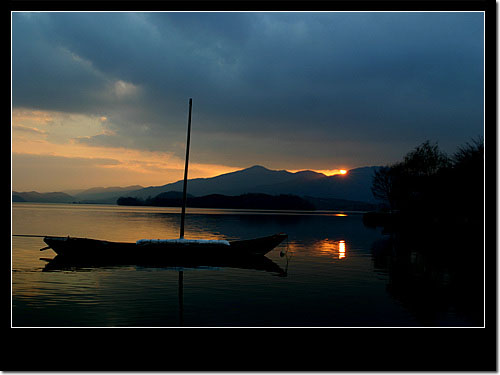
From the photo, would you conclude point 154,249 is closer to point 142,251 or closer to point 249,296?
point 142,251

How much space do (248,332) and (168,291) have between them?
16.7 m

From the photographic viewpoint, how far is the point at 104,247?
3362cm

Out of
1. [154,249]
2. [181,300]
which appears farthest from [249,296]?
[154,249]

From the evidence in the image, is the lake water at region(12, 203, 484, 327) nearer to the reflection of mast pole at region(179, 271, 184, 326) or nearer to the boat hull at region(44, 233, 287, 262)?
the reflection of mast pole at region(179, 271, 184, 326)

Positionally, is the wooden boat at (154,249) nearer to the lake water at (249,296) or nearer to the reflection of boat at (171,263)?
the reflection of boat at (171,263)

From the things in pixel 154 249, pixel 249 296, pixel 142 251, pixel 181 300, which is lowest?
pixel 249 296

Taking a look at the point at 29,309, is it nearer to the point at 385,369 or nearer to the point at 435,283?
the point at 385,369

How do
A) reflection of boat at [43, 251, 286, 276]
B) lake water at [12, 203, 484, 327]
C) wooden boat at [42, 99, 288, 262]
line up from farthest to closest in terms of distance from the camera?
wooden boat at [42, 99, 288, 262] → reflection of boat at [43, 251, 286, 276] → lake water at [12, 203, 484, 327]

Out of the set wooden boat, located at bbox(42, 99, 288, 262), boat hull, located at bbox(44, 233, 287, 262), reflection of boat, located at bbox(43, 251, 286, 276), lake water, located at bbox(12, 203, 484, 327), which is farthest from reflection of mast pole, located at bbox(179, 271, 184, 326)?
wooden boat, located at bbox(42, 99, 288, 262)

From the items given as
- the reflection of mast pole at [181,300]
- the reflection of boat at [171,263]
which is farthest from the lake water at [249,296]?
the reflection of boat at [171,263]

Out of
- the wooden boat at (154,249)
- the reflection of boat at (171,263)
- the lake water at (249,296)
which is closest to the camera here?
the lake water at (249,296)
